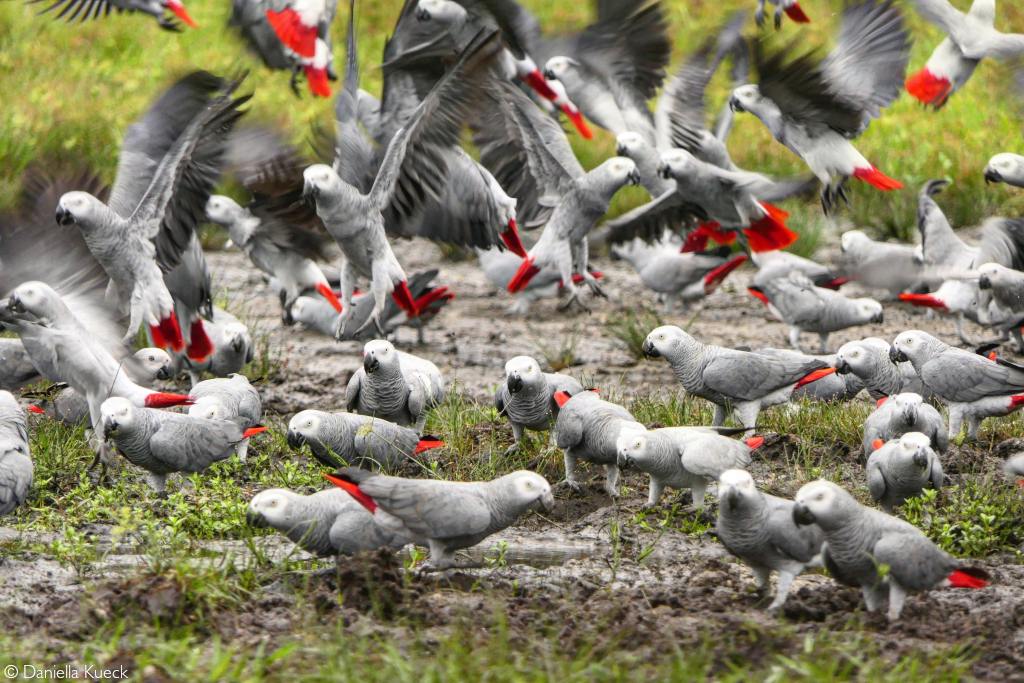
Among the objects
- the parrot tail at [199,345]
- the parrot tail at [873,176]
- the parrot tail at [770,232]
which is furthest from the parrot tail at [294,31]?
the parrot tail at [873,176]

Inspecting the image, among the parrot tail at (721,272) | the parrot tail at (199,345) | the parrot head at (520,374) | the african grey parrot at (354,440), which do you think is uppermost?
the parrot head at (520,374)

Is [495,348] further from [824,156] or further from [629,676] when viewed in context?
[629,676]

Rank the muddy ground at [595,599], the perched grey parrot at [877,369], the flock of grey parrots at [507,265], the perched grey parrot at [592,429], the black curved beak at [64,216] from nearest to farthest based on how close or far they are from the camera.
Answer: the muddy ground at [595,599], the flock of grey parrots at [507,265], the perched grey parrot at [592,429], the perched grey parrot at [877,369], the black curved beak at [64,216]

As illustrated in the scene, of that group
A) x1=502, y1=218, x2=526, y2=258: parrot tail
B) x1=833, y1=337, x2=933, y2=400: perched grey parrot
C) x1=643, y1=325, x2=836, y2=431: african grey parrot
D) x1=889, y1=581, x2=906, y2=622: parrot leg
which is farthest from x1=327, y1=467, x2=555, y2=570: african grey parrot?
x1=502, y1=218, x2=526, y2=258: parrot tail

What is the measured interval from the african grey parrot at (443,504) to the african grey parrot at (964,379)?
2195 millimetres

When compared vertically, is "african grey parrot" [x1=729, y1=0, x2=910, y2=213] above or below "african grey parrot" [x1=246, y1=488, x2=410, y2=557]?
above

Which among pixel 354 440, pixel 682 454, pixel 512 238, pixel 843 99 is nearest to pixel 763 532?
pixel 682 454

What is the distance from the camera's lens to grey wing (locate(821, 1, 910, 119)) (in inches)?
298

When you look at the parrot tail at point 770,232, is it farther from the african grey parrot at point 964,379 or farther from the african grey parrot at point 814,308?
the african grey parrot at point 964,379

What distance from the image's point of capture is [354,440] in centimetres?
528

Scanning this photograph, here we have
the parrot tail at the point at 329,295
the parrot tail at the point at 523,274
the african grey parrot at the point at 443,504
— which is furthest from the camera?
the parrot tail at the point at 329,295

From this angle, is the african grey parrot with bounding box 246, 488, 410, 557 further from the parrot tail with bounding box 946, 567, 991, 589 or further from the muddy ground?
the parrot tail with bounding box 946, 567, 991, 589

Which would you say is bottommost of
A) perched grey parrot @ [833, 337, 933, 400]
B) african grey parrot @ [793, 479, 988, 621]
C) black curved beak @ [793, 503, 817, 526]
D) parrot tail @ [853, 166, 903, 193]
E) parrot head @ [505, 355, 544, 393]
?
perched grey parrot @ [833, 337, 933, 400]

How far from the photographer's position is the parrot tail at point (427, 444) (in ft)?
17.5
